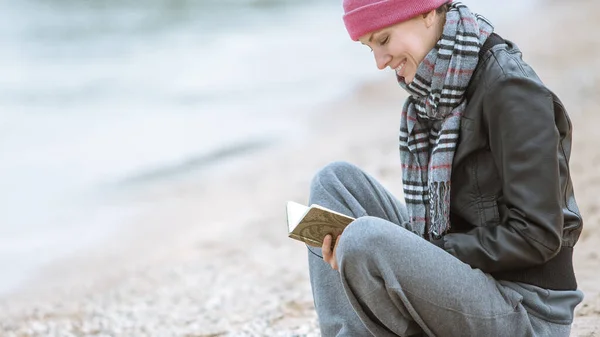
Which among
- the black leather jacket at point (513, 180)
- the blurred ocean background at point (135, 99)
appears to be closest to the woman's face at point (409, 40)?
the black leather jacket at point (513, 180)

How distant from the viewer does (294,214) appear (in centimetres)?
266

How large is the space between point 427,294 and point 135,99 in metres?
8.71

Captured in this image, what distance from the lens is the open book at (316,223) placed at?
8.22 ft

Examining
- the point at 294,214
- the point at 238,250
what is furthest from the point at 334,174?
the point at 238,250

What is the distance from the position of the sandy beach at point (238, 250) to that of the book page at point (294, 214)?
44.4 inches

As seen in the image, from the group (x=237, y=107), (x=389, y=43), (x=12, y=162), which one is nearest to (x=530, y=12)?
(x=237, y=107)

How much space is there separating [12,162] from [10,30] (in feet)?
27.0

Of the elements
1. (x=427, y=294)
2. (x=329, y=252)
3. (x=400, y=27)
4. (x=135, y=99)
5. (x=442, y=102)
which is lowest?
(x=135, y=99)

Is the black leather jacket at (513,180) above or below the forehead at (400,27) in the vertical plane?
below

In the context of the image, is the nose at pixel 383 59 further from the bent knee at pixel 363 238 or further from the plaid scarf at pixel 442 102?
the bent knee at pixel 363 238

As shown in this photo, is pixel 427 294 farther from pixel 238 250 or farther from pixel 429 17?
pixel 238 250

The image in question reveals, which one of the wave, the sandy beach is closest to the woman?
the sandy beach

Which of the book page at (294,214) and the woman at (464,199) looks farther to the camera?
the book page at (294,214)

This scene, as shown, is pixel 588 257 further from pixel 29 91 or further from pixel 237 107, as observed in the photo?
pixel 29 91
